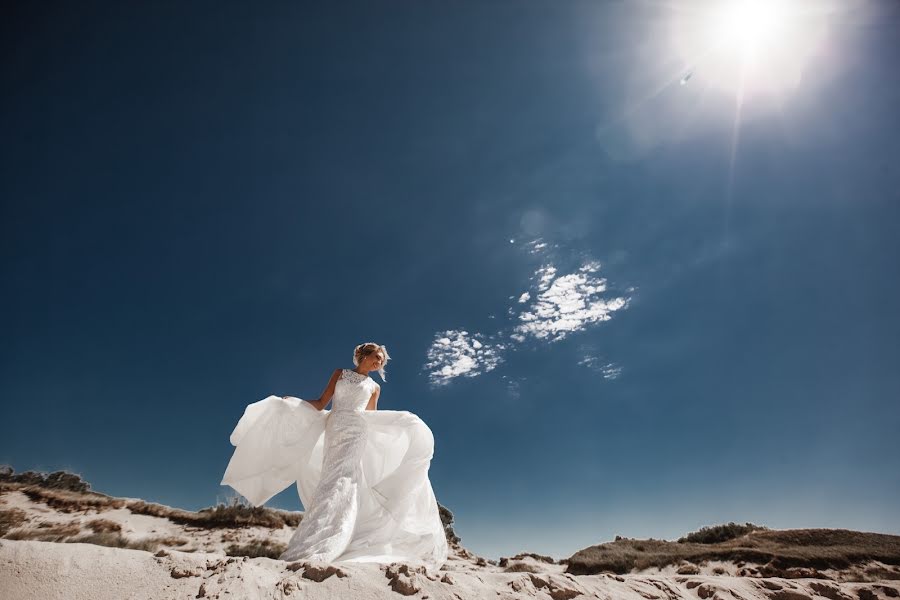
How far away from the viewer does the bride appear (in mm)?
5316

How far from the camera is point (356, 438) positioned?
5875 mm

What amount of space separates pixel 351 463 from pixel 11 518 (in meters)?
8.38

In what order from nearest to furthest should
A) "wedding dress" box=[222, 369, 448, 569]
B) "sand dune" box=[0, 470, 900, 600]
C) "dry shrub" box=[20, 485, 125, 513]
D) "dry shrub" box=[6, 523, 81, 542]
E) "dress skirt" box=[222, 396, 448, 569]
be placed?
"sand dune" box=[0, 470, 900, 600] → "dress skirt" box=[222, 396, 448, 569] → "wedding dress" box=[222, 369, 448, 569] → "dry shrub" box=[6, 523, 81, 542] → "dry shrub" box=[20, 485, 125, 513]

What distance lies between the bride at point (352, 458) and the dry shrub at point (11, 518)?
5.96 m

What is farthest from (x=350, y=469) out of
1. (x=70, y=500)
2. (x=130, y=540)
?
(x=70, y=500)

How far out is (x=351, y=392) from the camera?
6.18 m

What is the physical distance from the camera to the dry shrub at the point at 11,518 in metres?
7.69

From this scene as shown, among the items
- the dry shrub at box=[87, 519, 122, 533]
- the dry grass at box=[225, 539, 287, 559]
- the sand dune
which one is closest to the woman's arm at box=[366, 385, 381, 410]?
the sand dune

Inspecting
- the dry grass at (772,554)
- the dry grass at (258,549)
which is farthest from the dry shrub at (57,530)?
the dry grass at (772,554)

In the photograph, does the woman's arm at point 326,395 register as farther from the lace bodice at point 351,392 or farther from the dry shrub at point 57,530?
the dry shrub at point 57,530

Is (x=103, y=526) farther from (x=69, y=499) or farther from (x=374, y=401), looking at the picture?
(x=374, y=401)

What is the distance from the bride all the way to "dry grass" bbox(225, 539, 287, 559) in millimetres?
2608

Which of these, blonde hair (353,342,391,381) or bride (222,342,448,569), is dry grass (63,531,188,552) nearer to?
bride (222,342,448,569)

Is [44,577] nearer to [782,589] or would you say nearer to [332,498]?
[332,498]
